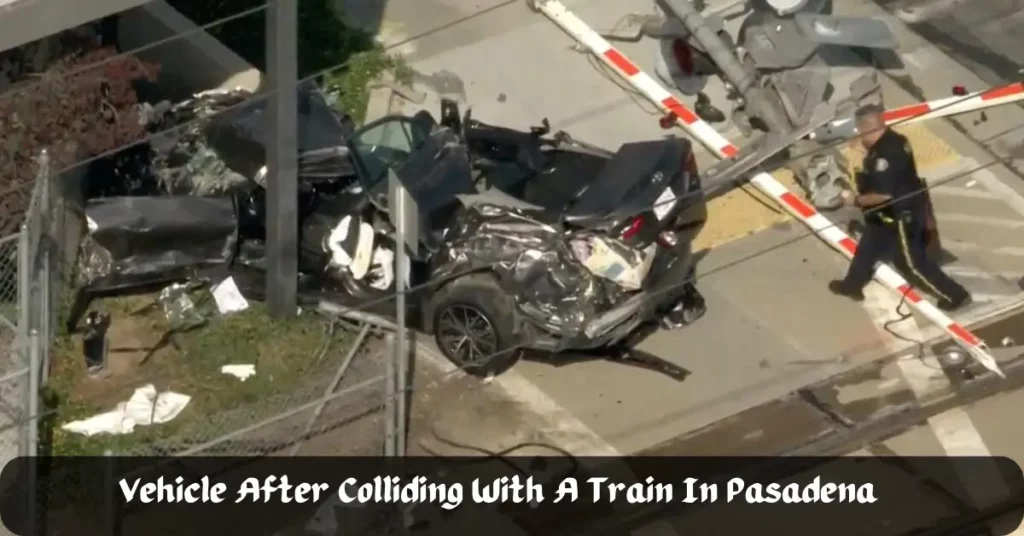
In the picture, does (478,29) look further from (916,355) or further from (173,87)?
(916,355)

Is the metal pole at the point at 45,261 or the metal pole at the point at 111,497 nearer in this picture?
the metal pole at the point at 111,497

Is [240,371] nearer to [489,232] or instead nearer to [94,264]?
[94,264]

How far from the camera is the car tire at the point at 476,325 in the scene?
10.1 m

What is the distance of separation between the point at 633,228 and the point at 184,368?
279 cm

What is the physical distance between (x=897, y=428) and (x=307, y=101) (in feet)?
13.7

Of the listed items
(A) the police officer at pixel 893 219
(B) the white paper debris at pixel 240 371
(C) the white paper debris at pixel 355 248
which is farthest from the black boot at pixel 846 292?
(B) the white paper debris at pixel 240 371

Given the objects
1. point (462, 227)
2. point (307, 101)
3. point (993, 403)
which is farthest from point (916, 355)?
point (307, 101)

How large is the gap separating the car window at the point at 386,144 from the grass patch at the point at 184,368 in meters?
1.02

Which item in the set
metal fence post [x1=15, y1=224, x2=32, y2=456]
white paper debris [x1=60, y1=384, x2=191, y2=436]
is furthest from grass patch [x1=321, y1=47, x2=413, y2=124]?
metal fence post [x1=15, y1=224, x2=32, y2=456]

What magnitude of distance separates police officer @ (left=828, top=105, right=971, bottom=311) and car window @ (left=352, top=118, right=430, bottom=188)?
9.22 feet

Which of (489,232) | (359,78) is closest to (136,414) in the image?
(489,232)

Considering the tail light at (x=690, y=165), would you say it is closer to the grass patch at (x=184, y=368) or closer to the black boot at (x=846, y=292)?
the black boot at (x=846, y=292)

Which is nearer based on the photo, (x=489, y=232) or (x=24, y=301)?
(x=24, y=301)

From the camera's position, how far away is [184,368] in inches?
411
